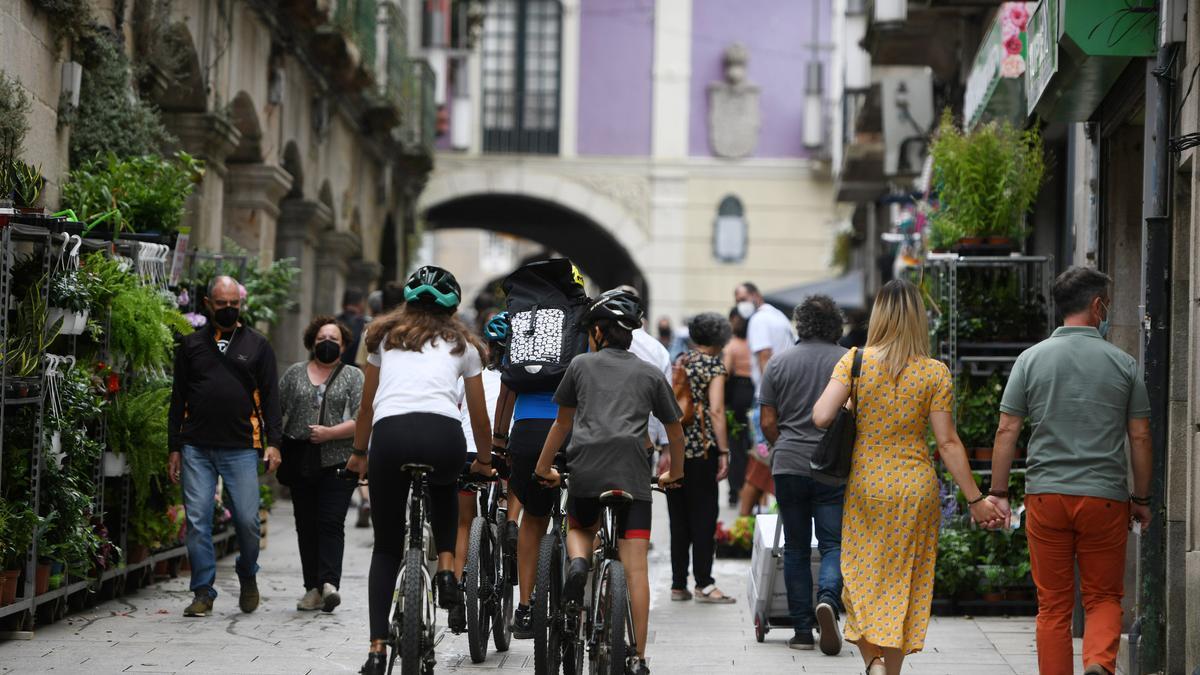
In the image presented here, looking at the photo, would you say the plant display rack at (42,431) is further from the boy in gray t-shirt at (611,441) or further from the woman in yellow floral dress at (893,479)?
the woman in yellow floral dress at (893,479)

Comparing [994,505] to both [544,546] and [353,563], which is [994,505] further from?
[353,563]

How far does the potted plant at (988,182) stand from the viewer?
1049 cm

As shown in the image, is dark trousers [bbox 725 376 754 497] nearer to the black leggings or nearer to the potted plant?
the potted plant

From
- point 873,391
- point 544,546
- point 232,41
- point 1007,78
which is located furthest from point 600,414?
point 232,41

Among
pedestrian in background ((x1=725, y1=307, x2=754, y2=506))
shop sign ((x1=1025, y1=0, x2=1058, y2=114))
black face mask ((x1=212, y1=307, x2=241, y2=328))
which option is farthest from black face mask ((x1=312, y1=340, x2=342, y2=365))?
pedestrian in background ((x1=725, y1=307, x2=754, y2=506))

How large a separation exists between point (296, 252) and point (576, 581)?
1248 cm

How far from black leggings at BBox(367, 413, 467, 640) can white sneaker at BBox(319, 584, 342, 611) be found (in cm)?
294

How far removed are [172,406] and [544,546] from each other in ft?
10.2

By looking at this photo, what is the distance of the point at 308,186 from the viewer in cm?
1875

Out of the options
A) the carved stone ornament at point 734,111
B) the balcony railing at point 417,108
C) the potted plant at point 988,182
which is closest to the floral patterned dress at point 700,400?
the potted plant at point 988,182

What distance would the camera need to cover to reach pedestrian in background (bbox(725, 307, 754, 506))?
1509cm

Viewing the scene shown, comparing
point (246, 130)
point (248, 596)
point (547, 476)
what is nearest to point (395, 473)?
point (547, 476)

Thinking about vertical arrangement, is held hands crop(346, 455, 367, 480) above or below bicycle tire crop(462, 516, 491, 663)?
above

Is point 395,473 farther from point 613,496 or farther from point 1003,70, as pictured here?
point 1003,70
